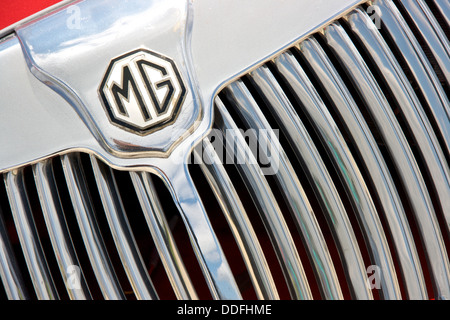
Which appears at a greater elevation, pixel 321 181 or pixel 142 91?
pixel 142 91

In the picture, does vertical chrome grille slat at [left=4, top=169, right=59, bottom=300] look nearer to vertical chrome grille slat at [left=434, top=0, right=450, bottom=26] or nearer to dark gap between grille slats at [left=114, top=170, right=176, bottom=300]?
dark gap between grille slats at [left=114, top=170, right=176, bottom=300]

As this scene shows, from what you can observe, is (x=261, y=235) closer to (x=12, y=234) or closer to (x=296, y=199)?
(x=296, y=199)

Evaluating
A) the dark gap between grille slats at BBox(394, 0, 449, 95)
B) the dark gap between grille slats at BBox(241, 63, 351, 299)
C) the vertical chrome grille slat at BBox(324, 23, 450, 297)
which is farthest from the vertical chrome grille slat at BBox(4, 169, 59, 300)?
the dark gap between grille slats at BBox(394, 0, 449, 95)

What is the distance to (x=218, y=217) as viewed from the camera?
684 millimetres

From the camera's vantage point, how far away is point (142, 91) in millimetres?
573

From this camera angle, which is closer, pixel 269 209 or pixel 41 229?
pixel 269 209

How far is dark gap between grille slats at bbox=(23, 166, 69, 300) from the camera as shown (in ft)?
2.16

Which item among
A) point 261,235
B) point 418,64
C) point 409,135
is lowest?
point 261,235

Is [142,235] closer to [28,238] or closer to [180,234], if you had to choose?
[180,234]

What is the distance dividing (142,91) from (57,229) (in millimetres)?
223

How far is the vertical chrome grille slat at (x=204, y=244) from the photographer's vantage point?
0.57 metres

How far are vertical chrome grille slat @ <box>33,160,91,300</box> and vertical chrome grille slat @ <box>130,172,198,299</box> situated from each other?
4.8 inches

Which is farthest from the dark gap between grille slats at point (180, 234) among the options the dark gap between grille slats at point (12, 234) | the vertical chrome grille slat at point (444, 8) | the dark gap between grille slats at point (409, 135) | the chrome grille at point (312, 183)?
the vertical chrome grille slat at point (444, 8)

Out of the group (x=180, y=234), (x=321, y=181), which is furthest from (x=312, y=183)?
(x=180, y=234)
